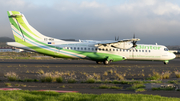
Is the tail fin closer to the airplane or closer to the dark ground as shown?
the airplane

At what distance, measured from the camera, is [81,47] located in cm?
3519

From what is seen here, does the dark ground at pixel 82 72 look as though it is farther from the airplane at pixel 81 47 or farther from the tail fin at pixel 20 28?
the tail fin at pixel 20 28

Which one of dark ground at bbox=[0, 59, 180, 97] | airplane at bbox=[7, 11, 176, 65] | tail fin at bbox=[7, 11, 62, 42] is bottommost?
dark ground at bbox=[0, 59, 180, 97]

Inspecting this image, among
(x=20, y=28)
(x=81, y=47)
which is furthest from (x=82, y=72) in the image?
(x=20, y=28)

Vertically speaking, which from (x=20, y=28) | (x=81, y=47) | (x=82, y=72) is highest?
A: (x=20, y=28)

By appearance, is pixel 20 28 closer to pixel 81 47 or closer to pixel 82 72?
pixel 81 47

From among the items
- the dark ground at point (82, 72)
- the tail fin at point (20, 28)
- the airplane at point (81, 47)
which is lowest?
the dark ground at point (82, 72)

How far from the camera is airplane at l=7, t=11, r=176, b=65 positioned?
3291 cm

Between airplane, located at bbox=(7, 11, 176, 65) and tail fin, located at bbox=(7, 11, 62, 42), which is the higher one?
tail fin, located at bbox=(7, 11, 62, 42)

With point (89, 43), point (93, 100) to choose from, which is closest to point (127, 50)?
point (89, 43)

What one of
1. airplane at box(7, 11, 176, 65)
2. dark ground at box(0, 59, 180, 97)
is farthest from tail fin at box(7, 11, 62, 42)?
dark ground at box(0, 59, 180, 97)

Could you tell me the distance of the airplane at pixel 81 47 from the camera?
3291 centimetres

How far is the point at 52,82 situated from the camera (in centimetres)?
1697

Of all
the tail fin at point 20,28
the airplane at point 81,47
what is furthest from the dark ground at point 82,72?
the tail fin at point 20,28
